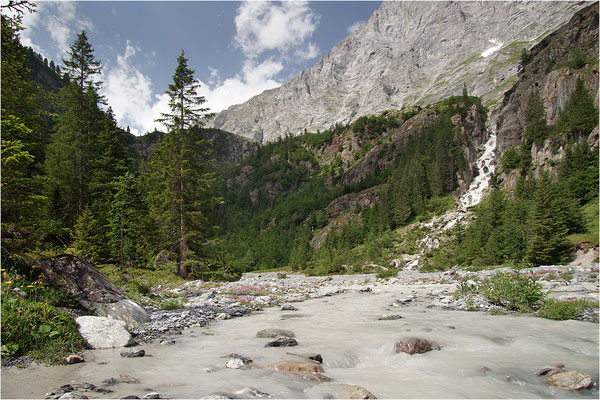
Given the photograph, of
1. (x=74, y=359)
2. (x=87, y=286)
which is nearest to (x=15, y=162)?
(x=87, y=286)

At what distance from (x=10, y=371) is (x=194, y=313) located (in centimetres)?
652

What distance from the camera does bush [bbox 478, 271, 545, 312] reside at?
419 inches

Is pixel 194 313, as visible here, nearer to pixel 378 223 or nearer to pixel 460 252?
pixel 460 252

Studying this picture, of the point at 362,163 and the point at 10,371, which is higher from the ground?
the point at 362,163

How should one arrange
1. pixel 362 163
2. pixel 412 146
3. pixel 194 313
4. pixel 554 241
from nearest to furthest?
pixel 194 313 < pixel 554 241 < pixel 412 146 < pixel 362 163

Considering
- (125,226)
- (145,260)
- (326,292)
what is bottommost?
(326,292)

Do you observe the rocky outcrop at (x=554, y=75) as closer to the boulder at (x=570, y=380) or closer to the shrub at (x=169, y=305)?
the boulder at (x=570, y=380)

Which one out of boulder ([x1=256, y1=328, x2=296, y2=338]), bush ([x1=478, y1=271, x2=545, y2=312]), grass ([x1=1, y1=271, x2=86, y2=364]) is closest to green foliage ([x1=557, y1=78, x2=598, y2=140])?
bush ([x1=478, y1=271, x2=545, y2=312])

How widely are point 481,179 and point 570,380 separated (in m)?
95.2

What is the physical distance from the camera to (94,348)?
20.7 ft

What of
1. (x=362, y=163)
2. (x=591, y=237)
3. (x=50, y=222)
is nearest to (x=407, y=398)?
(x=50, y=222)

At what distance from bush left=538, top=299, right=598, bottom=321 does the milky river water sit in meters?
0.44

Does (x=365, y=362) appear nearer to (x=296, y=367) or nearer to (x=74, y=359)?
A: (x=296, y=367)

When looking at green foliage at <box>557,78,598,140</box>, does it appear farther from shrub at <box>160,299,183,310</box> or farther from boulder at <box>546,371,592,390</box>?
shrub at <box>160,299,183,310</box>
